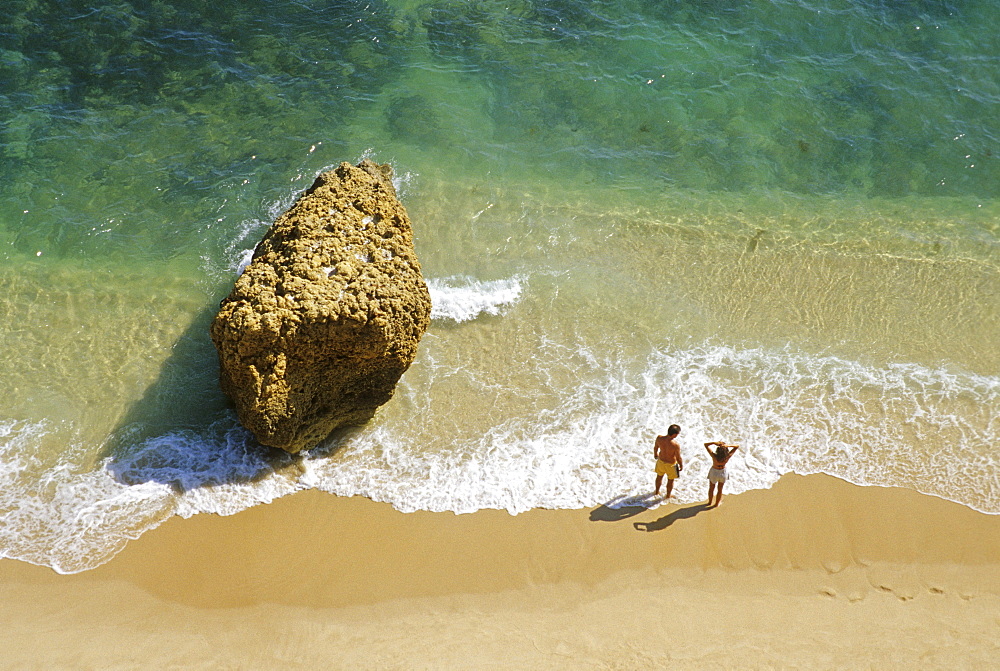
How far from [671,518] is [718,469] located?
700 millimetres

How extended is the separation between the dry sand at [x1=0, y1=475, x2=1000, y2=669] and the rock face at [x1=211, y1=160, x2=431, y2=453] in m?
0.99

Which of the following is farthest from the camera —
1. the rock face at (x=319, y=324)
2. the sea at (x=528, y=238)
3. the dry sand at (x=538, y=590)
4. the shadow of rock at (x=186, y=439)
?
the sea at (x=528, y=238)

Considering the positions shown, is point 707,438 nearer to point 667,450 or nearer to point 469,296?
point 667,450

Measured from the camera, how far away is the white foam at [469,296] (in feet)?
33.1

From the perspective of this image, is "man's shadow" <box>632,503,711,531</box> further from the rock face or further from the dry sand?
the rock face

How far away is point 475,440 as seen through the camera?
28.8 ft

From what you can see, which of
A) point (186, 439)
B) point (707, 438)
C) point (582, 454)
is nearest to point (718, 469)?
point (707, 438)

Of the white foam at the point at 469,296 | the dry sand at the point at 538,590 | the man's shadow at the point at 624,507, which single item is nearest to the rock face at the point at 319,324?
the dry sand at the point at 538,590

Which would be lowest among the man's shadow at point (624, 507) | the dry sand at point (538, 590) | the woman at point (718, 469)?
the dry sand at point (538, 590)

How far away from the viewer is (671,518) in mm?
7949

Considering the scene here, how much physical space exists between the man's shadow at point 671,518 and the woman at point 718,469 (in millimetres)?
136

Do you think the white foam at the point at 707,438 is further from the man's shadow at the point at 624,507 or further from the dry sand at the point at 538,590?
the dry sand at the point at 538,590

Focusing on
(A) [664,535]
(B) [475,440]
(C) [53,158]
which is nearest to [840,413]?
(A) [664,535]

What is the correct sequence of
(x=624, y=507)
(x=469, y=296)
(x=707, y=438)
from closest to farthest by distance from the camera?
(x=624, y=507)
(x=707, y=438)
(x=469, y=296)
